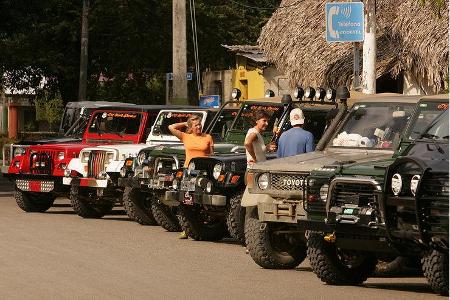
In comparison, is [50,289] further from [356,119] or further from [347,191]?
[356,119]

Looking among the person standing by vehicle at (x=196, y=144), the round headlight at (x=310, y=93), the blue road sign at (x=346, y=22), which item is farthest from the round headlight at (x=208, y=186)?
the blue road sign at (x=346, y=22)

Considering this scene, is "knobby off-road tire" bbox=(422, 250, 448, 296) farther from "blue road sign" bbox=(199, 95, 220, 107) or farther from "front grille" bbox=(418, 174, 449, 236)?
"blue road sign" bbox=(199, 95, 220, 107)

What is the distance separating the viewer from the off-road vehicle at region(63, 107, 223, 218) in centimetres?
2317

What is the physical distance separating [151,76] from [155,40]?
4.07 metres

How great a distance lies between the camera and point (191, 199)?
19.0 m

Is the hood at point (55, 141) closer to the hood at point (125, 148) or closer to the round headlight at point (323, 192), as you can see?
the hood at point (125, 148)

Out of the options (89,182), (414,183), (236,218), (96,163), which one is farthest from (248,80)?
(414,183)

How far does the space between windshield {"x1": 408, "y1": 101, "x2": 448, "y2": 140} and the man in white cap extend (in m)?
2.74

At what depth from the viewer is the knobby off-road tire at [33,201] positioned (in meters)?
25.9

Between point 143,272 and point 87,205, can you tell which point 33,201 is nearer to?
point 87,205

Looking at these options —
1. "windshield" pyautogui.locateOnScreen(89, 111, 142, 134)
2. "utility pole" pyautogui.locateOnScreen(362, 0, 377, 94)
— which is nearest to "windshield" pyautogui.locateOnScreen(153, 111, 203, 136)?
"windshield" pyautogui.locateOnScreen(89, 111, 142, 134)

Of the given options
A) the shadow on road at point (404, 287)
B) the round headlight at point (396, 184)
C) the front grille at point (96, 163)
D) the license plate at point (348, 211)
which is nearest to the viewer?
the round headlight at point (396, 184)

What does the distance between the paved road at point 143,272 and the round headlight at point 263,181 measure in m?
0.94

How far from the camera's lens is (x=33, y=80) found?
2156 inches
